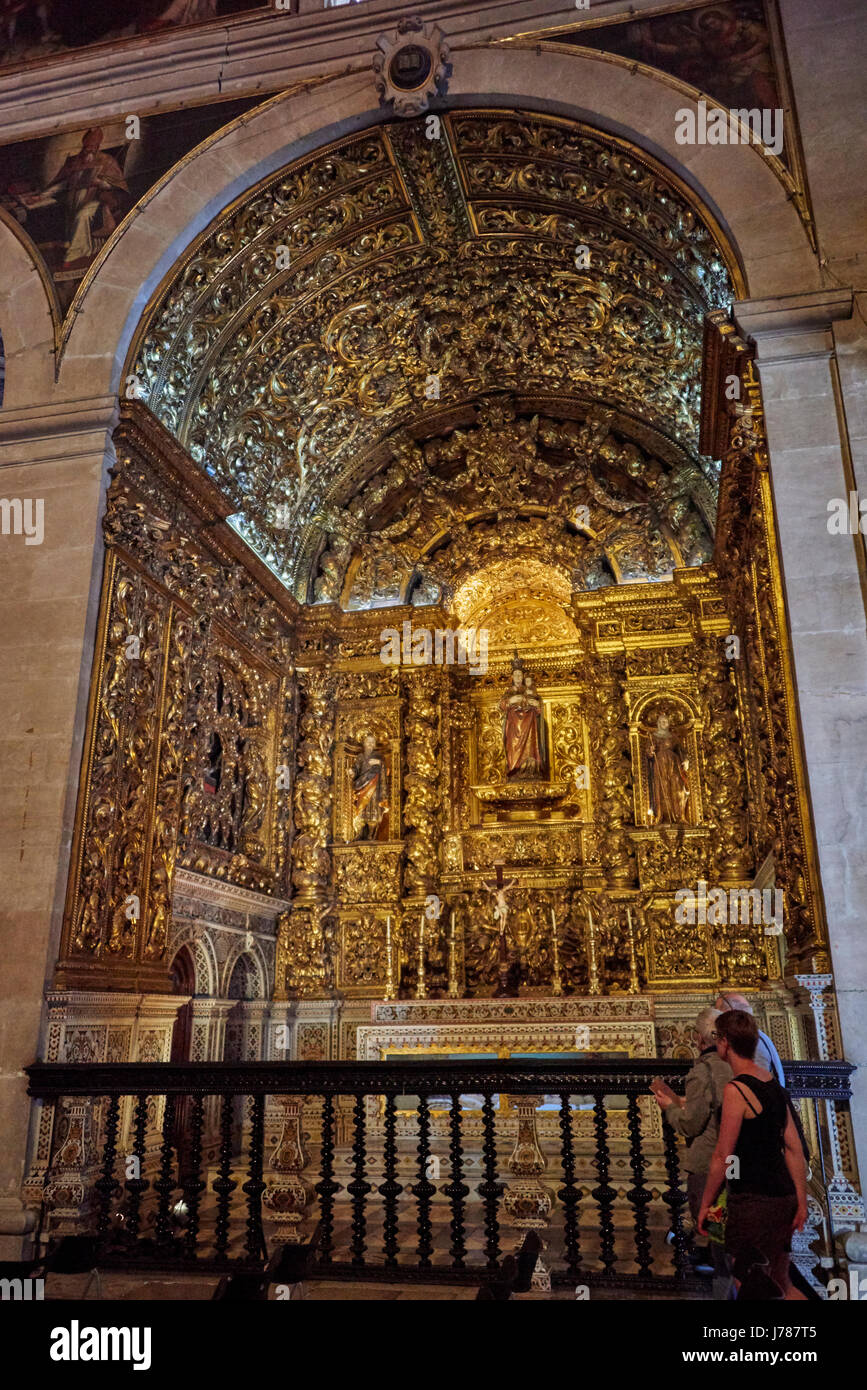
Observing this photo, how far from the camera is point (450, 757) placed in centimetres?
1462

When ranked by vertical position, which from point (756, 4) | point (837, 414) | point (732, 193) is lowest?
point (837, 414)

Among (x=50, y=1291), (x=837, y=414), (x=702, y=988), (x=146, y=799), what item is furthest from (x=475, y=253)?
(x=50, y=1291)

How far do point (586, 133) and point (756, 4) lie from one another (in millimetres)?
1757

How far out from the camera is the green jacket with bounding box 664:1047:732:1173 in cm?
433

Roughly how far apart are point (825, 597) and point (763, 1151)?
463 centimetres

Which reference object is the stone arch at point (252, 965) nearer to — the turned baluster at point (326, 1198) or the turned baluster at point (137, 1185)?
the turned baluster at point (137, 1185)

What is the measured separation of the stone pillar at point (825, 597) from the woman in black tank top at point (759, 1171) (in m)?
2.91

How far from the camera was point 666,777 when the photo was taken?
44.8ft

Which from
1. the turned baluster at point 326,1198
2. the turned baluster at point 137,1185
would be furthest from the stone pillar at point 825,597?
the turned baluster at point 137,1185

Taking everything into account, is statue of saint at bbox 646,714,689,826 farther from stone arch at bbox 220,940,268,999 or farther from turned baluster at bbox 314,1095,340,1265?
turned baluster at bbox 314,1095,340,1265

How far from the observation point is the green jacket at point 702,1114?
14.2 ft

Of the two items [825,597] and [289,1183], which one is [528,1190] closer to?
[289,1183]

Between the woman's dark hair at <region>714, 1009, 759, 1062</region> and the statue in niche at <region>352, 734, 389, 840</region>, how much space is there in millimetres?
10383
